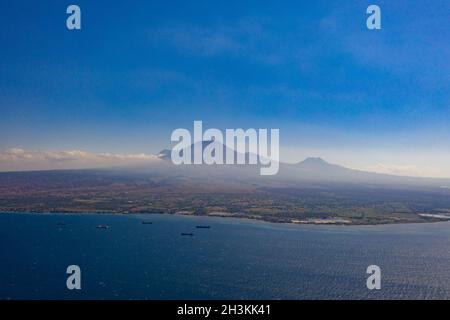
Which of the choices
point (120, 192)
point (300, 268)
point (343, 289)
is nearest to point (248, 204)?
point (120, 192)

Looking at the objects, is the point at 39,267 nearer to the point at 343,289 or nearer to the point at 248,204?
the point at 343,289

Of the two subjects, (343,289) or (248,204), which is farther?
(248,204)
